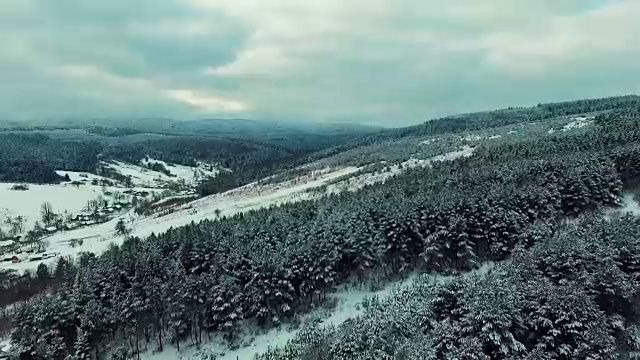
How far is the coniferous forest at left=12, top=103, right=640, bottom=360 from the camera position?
39375 millimetres

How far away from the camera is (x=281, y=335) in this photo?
183 feet

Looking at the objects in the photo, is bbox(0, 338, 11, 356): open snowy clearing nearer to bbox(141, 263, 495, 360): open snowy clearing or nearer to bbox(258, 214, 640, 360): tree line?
bbox(141, 263, 495, 360): open snowy clearing

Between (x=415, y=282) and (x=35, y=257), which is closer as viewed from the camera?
(x=415, y=282)

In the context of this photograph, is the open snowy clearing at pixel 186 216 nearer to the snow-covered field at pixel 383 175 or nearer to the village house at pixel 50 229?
the village house at pixel 50 229

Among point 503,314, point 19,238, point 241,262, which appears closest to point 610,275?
point 503,314

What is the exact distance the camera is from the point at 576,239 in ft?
162

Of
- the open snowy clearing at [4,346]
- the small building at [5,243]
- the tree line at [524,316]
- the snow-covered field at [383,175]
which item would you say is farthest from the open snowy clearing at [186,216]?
the tree line at [524,316]

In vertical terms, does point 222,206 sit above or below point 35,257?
above

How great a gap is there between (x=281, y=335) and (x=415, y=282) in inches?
707

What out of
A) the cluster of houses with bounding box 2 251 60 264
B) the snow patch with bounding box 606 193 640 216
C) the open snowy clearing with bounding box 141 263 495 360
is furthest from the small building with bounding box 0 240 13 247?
the snow patch with bounding box 606 193 640 216

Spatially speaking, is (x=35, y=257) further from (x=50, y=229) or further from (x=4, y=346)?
(x=4, y=346)

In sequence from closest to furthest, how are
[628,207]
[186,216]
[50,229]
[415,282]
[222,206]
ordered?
1. [415,282]
2. [628,207]
3. [186,216]
4. [222,206]
5. [50,229]

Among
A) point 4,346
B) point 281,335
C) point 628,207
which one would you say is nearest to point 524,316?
point 281,335

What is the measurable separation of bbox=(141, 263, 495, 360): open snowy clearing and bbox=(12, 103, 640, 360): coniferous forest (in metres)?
1.83
